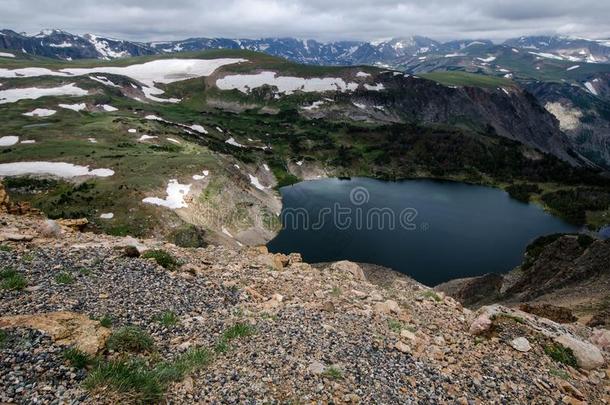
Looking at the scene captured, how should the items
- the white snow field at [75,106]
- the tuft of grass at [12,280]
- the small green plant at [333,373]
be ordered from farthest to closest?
the white snow field at [75,106]
the tuft of grass at [12,280]
the small green plant at [333,373]

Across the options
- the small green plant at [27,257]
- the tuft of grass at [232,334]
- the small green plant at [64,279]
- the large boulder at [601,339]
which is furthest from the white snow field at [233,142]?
the tuft of grass at [232,334]

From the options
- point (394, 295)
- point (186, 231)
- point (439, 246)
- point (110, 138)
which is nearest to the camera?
point (394, 295)

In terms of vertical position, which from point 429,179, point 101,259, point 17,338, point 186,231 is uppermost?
point 17,338

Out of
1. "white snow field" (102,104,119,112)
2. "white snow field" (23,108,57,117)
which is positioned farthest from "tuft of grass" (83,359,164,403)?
"white snow field" (102,104,119,112)

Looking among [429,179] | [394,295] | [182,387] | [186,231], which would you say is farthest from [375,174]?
[182,387]

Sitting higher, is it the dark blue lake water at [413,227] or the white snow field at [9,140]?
the white snow field at [9,140]

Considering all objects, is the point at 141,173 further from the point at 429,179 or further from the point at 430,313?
the point at 429,179

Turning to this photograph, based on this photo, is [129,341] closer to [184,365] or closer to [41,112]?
[184,365]

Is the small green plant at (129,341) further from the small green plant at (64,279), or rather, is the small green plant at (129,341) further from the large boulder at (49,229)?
the large boulder at (49,229)
